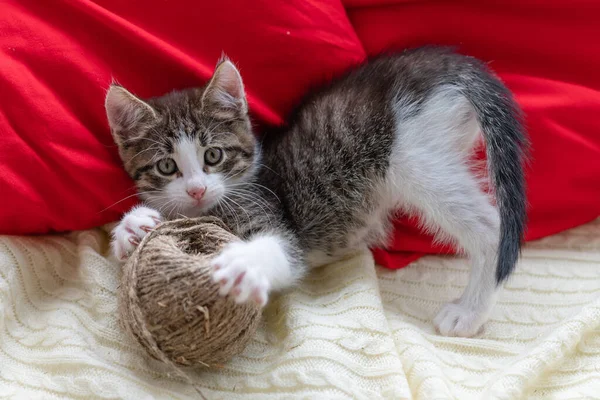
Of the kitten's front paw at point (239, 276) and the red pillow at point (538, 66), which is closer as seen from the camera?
the kitten's front paw at point (239, 276)

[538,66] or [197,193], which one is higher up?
[538,66]

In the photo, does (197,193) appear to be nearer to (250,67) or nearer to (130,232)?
(130,232)

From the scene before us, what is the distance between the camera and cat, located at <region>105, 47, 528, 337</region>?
1493 mm

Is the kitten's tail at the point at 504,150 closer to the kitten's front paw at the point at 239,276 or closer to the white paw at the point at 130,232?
the kitten's front paw at the point at 239,276

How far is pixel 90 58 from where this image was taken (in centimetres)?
155

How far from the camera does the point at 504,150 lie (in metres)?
1.47

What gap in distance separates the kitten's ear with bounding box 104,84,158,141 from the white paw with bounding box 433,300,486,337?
0.93 meters

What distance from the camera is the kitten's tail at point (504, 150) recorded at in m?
1.38

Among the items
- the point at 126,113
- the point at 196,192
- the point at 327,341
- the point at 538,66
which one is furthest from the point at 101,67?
the point at 538,66

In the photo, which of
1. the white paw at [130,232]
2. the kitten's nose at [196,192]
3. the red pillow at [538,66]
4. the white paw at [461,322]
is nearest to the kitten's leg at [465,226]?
the white paw at [461,322]

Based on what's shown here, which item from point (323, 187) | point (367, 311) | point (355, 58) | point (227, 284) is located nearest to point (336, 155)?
point (323, 187)

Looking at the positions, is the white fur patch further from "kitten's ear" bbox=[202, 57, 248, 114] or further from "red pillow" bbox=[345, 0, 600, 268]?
"red pillow" bbox=[345, 0, 600, 268]

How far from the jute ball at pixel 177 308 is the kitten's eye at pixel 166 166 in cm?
34

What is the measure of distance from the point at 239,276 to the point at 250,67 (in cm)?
80
